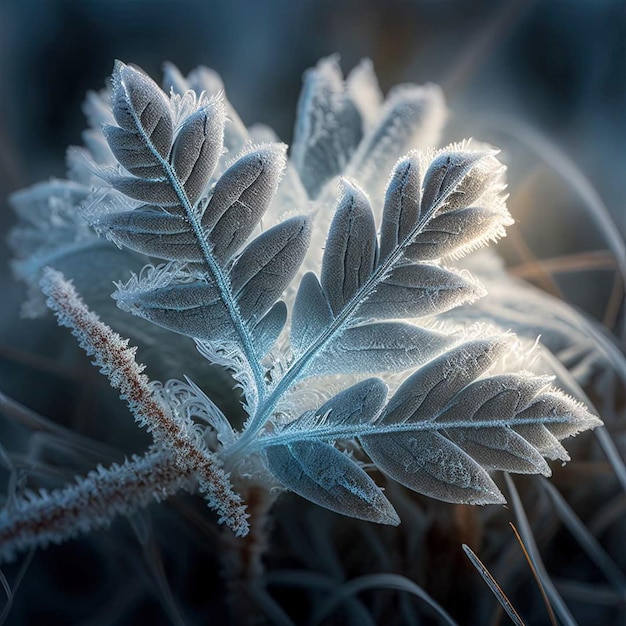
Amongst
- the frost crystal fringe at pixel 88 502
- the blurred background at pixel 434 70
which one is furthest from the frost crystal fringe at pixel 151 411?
the blurred background at pixel 434 70

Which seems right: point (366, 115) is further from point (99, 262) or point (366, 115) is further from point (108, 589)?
point (108, 589)

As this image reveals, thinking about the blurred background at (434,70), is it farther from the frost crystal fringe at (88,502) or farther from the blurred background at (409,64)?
the frost crystal fringe at (88,502)

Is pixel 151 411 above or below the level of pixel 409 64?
below

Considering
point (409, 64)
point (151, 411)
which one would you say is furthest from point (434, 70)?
point (151, 411)

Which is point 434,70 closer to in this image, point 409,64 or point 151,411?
point 409,64

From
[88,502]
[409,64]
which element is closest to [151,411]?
[88,502]

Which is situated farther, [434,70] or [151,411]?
[434,70]

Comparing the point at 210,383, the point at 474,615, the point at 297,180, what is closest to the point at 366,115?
the point at 297,180
